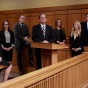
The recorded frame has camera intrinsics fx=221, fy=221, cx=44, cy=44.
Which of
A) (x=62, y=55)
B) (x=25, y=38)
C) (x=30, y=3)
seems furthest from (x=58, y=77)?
(x=30, y=3)

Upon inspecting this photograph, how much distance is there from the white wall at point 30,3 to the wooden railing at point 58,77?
283 centimetres

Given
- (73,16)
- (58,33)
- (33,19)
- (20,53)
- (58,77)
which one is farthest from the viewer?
(33,19)

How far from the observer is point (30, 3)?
7586 mm

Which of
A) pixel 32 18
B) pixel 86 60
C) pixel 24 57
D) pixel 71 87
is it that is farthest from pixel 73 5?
pixel 71 87

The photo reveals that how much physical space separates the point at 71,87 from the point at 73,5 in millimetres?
3520

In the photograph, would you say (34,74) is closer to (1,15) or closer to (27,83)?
(27,83)

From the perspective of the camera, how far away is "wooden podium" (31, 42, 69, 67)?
11.4 ft

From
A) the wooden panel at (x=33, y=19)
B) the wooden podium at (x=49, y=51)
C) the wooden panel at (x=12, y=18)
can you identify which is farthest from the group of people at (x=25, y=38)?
the wooden panel at (x=12, y=18)

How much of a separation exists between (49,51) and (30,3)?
4185 millimetres

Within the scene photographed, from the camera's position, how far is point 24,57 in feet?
20.6

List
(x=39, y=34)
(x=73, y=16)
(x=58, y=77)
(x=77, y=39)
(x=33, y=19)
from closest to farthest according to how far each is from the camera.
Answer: (x=58, y=77), (x=39, y=34), (x=77, y=39), (x=73, y=16), (x=33, y=19)

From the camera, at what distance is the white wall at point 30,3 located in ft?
22.7

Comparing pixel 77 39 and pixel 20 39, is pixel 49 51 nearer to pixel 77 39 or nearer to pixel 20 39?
pixel 77 39

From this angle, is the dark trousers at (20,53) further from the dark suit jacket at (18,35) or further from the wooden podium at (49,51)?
the wooden podium at (49,51)
